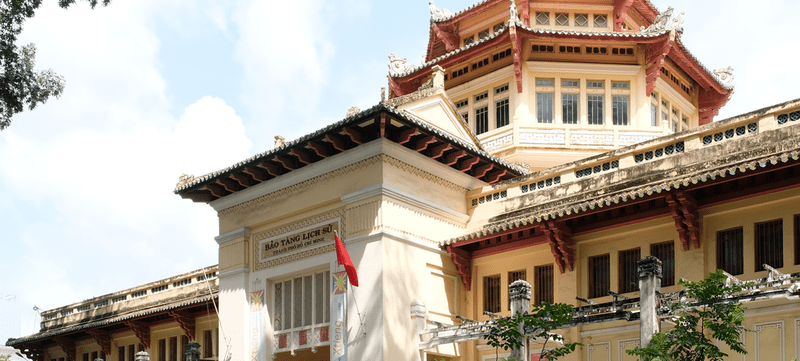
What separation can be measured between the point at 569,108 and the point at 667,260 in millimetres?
13153

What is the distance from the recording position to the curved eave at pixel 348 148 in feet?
72.8

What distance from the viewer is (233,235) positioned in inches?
1028

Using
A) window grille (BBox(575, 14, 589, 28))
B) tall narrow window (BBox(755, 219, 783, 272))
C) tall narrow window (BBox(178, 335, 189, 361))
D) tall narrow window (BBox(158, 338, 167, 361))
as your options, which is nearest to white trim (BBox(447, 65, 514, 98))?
window grille (BBox(575, 14, 589, 28))

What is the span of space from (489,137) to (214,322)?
40.5 ft

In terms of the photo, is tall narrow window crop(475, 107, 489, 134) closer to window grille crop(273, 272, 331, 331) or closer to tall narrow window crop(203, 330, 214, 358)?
window grille crop(273, 272, 331, 331)

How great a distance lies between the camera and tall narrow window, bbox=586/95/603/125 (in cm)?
3292

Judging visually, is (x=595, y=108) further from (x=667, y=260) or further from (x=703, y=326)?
(x=703, y=326)

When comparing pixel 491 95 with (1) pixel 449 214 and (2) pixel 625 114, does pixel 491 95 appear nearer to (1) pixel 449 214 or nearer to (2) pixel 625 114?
(2) pixel 625 114

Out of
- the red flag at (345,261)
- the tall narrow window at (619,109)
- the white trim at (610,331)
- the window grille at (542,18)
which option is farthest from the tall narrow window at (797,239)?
the window grille at (542,18)

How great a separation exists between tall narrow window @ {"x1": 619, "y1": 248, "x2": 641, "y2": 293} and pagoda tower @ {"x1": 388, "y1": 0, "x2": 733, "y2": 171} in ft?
33.5

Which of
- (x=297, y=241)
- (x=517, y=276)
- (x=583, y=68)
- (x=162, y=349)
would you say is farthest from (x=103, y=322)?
(x=583, y=68)

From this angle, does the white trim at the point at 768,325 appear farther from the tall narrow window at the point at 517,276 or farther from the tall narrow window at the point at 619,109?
the tall narrow window at the point at 619,109

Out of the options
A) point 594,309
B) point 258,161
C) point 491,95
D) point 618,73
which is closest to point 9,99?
point 258,161

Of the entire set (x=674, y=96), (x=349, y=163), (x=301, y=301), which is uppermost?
(x=674, y=96)
